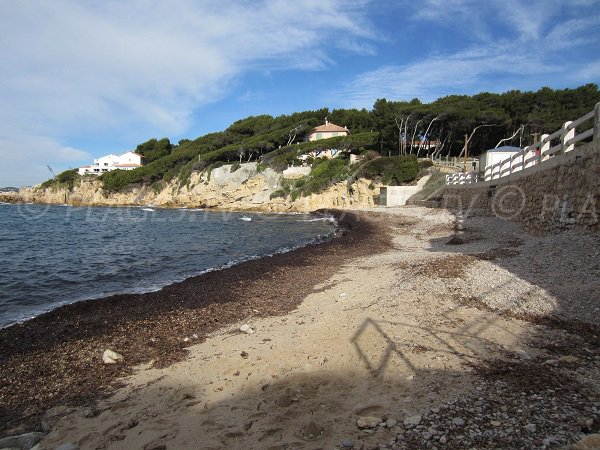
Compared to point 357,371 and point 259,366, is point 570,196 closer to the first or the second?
point 357,371

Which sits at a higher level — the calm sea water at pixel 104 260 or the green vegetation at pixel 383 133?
the green vegetation at pixel 383 133

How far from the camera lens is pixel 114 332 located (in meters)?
7.58

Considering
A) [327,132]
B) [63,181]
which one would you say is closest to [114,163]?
[63,181]

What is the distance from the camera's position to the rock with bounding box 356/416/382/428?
11.6 ft

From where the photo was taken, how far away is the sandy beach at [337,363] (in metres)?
3.55

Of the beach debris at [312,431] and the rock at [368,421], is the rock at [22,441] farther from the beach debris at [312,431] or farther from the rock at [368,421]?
the rock at [368,421]

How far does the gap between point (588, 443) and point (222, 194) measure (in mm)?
64535

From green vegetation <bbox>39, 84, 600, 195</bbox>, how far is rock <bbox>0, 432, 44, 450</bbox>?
153ft

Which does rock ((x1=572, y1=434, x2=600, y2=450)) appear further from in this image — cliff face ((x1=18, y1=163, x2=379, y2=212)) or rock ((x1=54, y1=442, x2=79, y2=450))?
cliff face ((x1=18, y1=163, x2=379, y2=212))

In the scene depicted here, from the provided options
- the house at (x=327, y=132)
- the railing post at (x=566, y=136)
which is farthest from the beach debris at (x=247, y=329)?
the house at (x=327, y=132)

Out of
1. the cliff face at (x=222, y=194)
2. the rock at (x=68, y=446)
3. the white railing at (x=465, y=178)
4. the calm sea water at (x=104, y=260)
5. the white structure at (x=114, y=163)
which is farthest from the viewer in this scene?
the white structure at (x=114, y=163)

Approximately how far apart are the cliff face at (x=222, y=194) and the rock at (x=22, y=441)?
47394 mm

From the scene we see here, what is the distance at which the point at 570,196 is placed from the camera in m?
10.9

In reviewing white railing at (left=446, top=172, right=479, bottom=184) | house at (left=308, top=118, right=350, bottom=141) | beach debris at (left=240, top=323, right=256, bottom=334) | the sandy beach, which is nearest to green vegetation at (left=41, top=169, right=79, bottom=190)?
house at (left=308, top=118, right=350, bottom=141)
